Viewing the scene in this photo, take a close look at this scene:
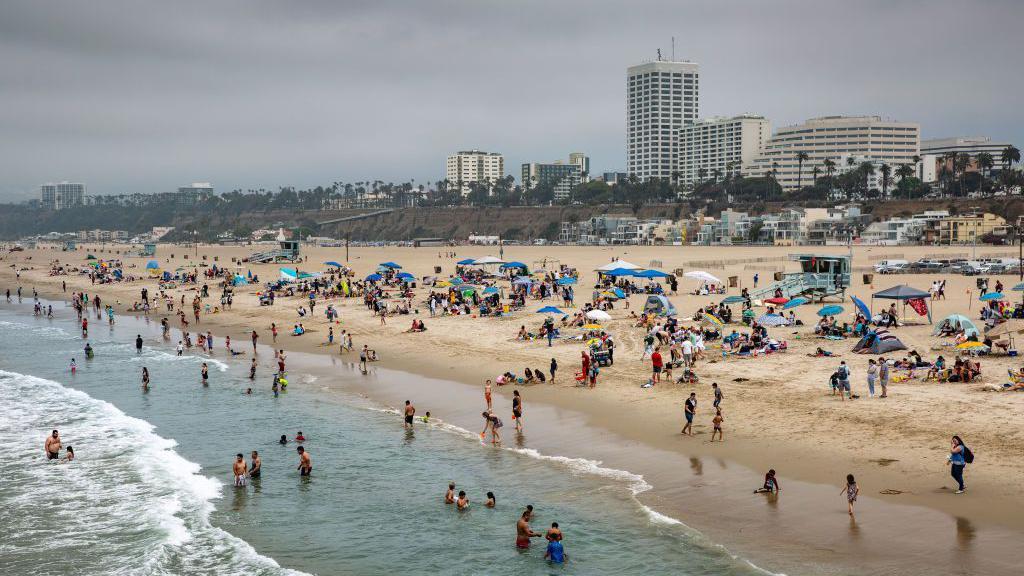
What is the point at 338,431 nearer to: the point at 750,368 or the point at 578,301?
the point at 750,368

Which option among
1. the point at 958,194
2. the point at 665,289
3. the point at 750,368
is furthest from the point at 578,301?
the point at 958,194

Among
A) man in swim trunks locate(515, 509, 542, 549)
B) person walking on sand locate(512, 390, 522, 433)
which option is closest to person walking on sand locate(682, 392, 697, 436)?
person walking on sand locate(512, 390, 522, 433)

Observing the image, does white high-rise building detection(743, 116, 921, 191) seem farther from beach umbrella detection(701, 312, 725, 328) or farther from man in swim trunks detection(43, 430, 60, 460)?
man in swim trunks detection(43, 430, 60, 460)

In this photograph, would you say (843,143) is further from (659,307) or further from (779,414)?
(779,414)

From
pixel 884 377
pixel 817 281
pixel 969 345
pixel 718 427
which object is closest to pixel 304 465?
pixel 718 427

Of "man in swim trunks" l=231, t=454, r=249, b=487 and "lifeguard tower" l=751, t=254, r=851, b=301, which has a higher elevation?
"lifeguard tower" l=751, t=254, r=851, b=301

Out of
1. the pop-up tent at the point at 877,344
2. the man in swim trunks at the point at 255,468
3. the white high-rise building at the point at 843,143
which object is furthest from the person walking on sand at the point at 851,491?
the white high-rise building at the point at 843,143

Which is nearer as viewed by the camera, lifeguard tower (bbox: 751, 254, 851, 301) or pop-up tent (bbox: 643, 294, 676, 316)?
pop-up tent (bbox: 643, 294, 676, 316)
